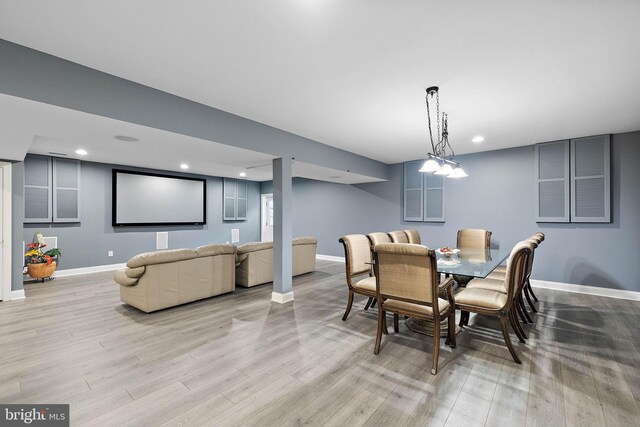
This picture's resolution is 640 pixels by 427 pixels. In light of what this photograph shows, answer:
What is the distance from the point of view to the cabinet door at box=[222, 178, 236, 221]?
26.6ft

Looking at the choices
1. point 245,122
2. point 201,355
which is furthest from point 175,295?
point 245,122

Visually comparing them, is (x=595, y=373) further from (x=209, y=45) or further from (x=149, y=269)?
(x=149, y=269)

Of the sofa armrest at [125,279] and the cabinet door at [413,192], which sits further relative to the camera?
the cabinet door at [413,192]

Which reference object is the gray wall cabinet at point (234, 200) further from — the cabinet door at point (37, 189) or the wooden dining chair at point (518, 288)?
the wooden dining chair at point (518, 288)

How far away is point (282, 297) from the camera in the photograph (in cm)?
393

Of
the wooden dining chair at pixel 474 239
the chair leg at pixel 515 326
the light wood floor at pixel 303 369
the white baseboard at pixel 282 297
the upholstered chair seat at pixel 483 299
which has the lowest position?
the light wood floor at pixel 303 369

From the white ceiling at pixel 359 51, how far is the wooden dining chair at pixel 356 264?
161cm

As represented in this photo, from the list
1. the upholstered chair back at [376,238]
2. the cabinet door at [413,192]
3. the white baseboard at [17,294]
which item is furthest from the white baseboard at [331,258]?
the white baseboard at [17,294]

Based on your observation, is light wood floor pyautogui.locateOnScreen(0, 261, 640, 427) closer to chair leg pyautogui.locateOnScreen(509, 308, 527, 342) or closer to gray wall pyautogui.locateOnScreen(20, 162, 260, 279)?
chair leg pyautogui.locateOnScreen(509, 308, 527, 342)

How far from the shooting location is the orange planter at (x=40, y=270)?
4801 mm

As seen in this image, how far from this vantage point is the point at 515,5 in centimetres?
168

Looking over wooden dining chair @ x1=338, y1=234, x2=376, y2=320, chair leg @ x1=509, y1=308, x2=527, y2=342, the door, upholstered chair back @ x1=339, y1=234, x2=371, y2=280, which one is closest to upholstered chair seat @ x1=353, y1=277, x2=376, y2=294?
wooden dining chair @ x1=338, y1=234, x2=376, y2=320

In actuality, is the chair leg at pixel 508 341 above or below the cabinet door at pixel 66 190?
below

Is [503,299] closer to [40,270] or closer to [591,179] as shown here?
[591,179]
